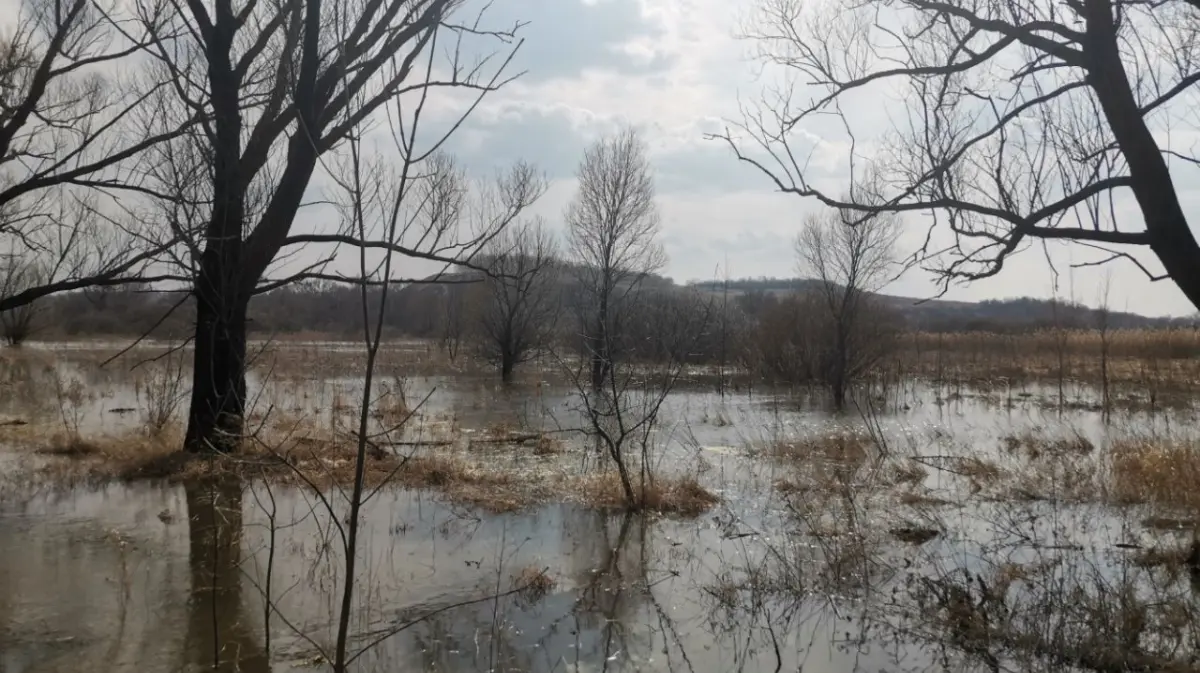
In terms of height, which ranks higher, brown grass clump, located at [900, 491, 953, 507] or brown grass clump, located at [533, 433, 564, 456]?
brown grass clump, located at [533, 433, 564, 456]

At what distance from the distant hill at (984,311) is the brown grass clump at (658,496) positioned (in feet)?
6.54

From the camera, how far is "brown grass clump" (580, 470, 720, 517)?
8.19 m

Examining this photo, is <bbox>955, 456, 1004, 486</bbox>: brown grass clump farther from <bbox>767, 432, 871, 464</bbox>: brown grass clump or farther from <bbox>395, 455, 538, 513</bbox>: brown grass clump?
<bbox>395, 455, 538, 513</bbox>: brown grass clump

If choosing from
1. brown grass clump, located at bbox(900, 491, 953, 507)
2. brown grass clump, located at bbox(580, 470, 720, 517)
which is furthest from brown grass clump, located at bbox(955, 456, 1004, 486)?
brown grass clump, located at bbox(580, 470, 720, 517)

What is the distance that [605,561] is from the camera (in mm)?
6559

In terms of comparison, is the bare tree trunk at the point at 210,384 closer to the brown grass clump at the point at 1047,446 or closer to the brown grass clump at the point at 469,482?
the brown grass clump at the point at 469,482

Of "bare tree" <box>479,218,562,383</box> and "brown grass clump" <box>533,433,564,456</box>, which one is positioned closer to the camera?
"brown grass clump" <box>533,433,564,456</box>

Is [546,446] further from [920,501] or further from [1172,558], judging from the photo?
[1172,558]

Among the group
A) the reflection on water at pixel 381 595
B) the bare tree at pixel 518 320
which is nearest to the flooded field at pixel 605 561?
the reflection on water at pixel 381 595

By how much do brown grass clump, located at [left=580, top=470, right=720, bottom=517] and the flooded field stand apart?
0.06 m

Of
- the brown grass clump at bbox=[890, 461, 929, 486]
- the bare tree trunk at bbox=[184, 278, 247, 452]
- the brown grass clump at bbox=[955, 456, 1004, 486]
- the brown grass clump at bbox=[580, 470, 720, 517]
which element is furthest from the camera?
the brown grass clump at bbox=[890, 461, 929, 486]

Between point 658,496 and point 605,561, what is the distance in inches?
71.4

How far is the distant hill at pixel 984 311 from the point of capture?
18.9 m

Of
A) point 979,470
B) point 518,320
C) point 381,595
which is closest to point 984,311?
point 518,320
